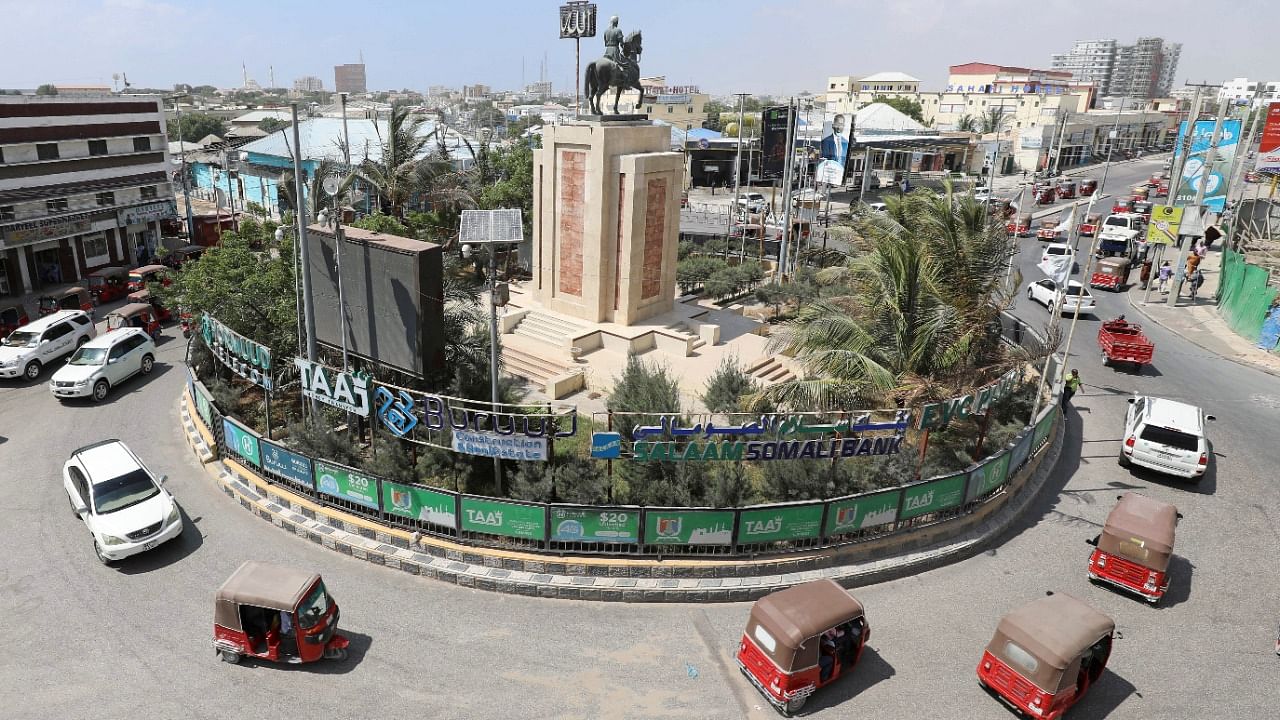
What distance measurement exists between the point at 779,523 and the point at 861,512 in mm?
1755

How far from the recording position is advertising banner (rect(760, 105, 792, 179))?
129 feet

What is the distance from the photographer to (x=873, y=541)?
51.3 ft

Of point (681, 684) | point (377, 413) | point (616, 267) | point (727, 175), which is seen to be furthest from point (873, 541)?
point (727, 175)

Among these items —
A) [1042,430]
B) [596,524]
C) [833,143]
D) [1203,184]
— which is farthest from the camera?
[833,143]

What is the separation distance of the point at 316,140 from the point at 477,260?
107 feet

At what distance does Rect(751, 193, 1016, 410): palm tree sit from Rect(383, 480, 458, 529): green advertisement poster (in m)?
7.23

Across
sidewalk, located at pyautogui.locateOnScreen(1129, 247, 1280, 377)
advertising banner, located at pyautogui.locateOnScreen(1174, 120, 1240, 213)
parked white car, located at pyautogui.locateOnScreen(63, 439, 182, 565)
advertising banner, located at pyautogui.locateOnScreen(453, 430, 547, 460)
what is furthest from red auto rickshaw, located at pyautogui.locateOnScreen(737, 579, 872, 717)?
advertising banner, located at pyautogui.locateOnScreen(1174, 120, 1240, 213)

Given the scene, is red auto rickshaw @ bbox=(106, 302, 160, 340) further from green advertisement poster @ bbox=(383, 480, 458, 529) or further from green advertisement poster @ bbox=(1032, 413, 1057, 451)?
green advertisement poster @ bbox=(1032, 413, 1057, 451)

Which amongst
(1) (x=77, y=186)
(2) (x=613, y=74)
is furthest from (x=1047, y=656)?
(1) (x=77, y=186)

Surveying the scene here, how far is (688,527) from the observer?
1473 centimetres

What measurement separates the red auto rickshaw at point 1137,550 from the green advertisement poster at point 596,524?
9284 mm

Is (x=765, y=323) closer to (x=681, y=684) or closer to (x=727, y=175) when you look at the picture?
(x=681, y=684)

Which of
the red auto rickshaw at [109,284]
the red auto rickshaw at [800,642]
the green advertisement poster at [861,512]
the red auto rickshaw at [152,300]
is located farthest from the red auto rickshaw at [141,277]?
the red auto rickshaw at [800,642]

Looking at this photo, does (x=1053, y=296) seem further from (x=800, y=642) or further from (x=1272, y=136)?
(x=800, y=642)
